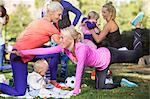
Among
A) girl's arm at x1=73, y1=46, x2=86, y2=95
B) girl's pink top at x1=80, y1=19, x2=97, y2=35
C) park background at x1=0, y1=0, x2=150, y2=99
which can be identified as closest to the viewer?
girl's arm at x1=73, y1=46, x2=86, y2=95

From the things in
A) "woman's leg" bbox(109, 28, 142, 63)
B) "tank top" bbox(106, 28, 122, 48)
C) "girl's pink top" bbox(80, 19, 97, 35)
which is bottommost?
"woman's leg" bbox(109, 28, 142, 63)

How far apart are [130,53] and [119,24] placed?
13.1 inches

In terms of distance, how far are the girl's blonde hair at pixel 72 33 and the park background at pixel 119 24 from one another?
194mm

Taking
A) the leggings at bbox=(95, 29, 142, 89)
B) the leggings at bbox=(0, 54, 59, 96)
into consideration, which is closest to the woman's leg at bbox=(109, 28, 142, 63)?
the leggings at bbox=(95, 29, 142, 89)

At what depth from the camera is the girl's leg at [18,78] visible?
4770 millimetres

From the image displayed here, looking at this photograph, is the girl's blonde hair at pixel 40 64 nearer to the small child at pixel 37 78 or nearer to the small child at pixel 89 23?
the small child at pixel 37 78

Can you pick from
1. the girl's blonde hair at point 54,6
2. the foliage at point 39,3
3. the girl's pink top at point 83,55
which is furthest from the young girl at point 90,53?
the foliage at point 39,3

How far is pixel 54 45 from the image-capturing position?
4.68 m

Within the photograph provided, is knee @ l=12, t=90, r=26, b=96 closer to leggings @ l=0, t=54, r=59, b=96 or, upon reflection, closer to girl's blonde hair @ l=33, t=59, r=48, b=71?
leggings @ l=0, t=54, r=59, b=96

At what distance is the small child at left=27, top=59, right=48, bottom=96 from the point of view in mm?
4770

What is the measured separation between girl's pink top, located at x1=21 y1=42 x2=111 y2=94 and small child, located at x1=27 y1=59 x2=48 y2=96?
5.4 inches

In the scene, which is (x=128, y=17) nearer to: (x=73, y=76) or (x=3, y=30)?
(x=73, y=76)

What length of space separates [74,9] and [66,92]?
85 cm

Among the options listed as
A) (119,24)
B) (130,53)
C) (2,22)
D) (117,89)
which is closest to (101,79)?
(117,89)
